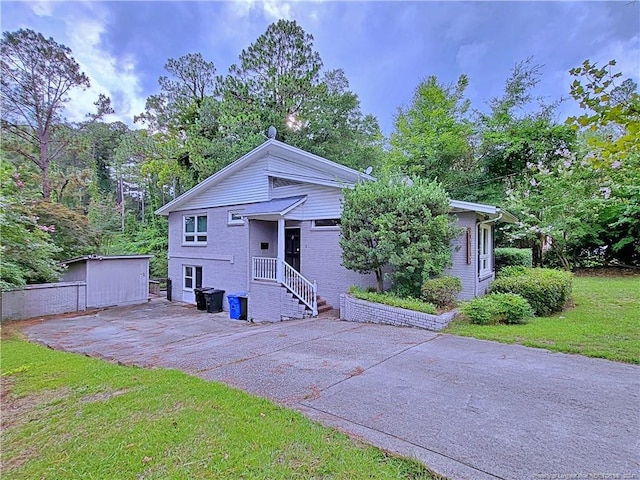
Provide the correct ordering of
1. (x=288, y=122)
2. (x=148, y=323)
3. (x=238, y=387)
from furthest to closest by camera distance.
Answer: (x=288, y=122) < (x=148, y=323) < (x=238, y=387)

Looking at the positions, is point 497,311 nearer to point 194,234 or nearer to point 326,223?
point 326,223

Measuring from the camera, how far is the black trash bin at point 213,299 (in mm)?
13742

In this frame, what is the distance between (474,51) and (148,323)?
1738 cm

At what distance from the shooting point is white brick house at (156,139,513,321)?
35.6 ft

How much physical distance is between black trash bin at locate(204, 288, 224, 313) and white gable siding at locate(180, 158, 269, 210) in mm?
3660

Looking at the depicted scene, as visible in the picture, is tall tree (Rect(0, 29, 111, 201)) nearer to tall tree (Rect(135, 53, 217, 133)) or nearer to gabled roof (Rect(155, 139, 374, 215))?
tall tree (Rect(135, 53, 217, 133))

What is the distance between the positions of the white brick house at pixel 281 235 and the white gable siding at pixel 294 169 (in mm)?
38

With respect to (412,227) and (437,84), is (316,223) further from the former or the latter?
(437,84)

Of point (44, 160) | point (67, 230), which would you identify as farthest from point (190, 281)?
point (44, 160)

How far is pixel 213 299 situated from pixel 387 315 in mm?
7903

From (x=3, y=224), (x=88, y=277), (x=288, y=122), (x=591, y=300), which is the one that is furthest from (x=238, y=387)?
(x=288, y=122)

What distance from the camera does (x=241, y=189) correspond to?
14.0 m

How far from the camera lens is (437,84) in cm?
2425

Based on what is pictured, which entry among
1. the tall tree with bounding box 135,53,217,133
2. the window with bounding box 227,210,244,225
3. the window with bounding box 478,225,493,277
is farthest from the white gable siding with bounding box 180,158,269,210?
the tall tree with bounding box 135,53,217,133
